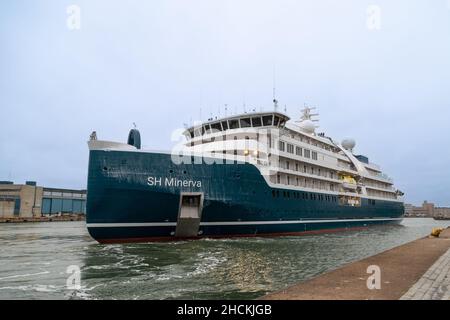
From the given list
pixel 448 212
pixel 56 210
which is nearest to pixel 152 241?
pixel 56 210

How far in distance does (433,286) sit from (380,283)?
3.57 ft

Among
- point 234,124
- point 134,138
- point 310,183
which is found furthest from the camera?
point 310,183

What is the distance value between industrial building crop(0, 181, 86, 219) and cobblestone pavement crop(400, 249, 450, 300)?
7136 cm

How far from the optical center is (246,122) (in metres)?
29.0

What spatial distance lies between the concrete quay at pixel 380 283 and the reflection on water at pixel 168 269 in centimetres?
209

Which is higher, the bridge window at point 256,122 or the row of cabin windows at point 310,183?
the bridge window at point 256,122

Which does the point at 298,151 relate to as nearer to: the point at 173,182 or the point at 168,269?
the point at 173,182

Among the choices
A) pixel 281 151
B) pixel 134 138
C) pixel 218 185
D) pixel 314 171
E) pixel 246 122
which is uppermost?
pixel 246 122

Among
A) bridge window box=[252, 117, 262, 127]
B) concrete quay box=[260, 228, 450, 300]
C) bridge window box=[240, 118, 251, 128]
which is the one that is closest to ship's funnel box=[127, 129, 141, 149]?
bridge window box=[240, 118, 251, 128]

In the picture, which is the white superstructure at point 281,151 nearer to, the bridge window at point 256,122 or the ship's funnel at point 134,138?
the bridge window at point 256,122

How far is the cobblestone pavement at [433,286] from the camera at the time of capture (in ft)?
22.6

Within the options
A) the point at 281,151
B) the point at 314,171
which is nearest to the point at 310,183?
the point at 314,171

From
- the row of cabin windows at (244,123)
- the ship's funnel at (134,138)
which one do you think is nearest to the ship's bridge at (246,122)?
the row of cabin windows at (244,123)
